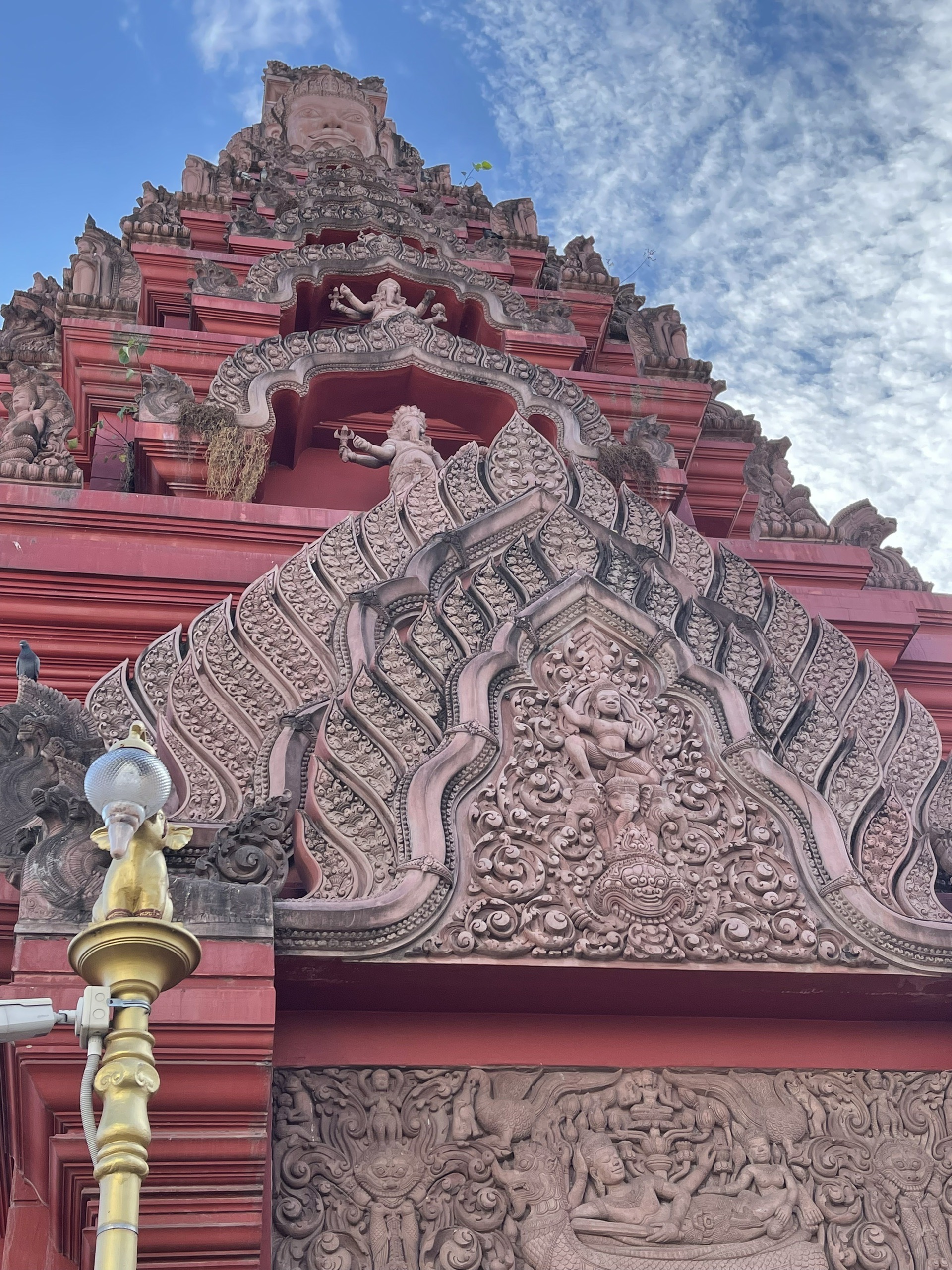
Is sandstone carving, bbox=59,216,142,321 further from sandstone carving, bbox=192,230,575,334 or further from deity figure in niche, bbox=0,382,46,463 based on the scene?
deity figure in niche, bbox=0,382,46,463

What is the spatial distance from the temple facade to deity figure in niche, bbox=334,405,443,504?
1791mm

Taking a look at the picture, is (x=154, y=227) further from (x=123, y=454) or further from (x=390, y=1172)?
(x=390, y=1172)

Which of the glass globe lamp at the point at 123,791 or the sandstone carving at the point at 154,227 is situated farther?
the sandstone carving at the point at 154,227

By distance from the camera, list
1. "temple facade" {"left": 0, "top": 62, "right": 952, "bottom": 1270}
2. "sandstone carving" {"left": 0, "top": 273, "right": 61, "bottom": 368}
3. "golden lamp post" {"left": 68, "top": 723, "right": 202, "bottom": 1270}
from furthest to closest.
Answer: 1. "sandstone carving" {"left": 0, "top": 273, "right": 61, "bottom": 368}
2. "temple facade" {"left": 0, "top": 62, "right": 952, "bottom": 1270}
3. "golden lamp post" {"left": 68, "top": 723, "right": 202, "bottom": 1270}

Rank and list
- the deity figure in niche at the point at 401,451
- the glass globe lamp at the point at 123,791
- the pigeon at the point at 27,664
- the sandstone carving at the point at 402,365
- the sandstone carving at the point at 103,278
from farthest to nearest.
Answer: the sandstone carving at the point at 103,278
the sandstone carving at the point at 402,365
the deity figure in niche at the point at 401,451
the pigeon at the point at 27,664
the glass globe lamp at the point at 123,791

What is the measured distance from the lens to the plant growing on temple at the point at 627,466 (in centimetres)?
929

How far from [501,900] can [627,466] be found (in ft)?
15.9

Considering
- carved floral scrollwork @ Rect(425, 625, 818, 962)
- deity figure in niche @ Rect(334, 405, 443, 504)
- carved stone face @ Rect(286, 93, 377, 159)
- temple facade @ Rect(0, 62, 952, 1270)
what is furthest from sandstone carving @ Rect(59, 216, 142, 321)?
carved floral scrollwork @ Rect(425, 625, 818, 962)

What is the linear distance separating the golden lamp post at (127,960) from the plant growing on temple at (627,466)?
572cm

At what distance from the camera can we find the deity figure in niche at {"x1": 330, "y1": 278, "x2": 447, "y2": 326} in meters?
10.8

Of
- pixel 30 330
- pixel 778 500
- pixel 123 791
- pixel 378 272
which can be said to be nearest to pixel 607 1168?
pixel 123 791

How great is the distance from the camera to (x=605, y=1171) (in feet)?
16.1

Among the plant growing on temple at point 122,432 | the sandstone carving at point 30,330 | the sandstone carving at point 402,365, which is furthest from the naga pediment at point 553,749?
the sandstone carving at point 30,330

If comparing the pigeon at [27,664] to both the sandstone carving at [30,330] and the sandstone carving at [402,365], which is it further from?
the sandstone carving at [30,330]
